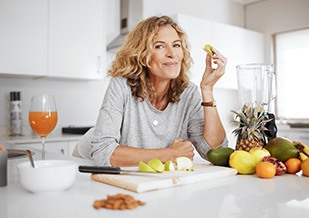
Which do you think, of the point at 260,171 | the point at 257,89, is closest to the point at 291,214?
the point at 260,171

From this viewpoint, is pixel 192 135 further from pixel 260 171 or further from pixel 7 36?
pixel 7 36

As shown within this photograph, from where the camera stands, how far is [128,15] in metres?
3.80

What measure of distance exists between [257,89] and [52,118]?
2.66 feet

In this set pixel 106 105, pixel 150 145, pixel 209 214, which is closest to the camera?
pixel 209 214

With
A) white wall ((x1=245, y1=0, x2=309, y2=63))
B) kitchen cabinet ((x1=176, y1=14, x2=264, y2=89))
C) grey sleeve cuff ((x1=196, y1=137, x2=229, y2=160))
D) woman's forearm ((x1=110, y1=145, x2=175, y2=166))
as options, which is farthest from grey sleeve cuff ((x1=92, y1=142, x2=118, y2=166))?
white wall ((x1=245, y1=0, x2=309, y2=63))

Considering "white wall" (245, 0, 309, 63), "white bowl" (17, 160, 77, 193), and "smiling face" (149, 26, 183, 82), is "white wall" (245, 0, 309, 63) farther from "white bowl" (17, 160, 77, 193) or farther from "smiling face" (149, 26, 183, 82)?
"white bowl" (17, 160, 77, 193)

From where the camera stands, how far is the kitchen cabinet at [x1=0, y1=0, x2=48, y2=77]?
2.94 m

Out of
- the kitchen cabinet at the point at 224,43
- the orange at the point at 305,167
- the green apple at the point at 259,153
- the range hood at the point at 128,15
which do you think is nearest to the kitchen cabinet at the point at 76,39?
the range hood at the point at 128,15

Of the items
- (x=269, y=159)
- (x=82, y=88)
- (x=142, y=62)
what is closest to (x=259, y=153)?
(x=269, y=159)

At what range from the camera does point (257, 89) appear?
134cm

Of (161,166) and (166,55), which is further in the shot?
(166,55)

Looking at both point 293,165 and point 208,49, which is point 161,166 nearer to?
point 293,165

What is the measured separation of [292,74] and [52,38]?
3.26 m

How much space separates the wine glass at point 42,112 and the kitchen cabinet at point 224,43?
277 cm
